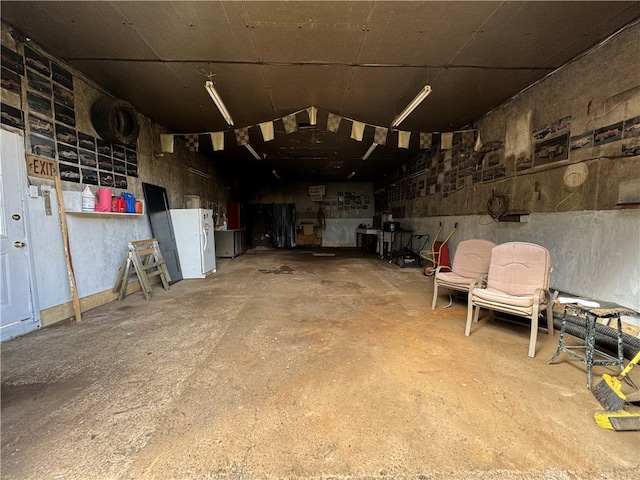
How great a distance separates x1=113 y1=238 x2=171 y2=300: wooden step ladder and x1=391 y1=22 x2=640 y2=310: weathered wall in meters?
6.01

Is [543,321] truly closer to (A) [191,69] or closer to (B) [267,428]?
(B) [267,428]

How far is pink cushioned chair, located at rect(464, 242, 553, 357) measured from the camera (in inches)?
96.5

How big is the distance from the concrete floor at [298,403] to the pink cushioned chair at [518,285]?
0.37 m

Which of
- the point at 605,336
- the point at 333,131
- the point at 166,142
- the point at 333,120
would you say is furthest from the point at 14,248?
the point at 605,336

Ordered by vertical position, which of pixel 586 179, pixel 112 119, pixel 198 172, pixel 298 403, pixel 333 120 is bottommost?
pixel 298 403

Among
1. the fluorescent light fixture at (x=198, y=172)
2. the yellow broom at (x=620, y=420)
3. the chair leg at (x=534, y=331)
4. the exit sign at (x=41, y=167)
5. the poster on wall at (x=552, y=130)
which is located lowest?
the yellow broom at (x=620, y=420)

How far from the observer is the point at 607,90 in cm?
276

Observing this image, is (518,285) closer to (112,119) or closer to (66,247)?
(66,247)

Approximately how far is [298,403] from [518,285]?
2641 millimetres

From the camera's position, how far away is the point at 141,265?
4.24 meters

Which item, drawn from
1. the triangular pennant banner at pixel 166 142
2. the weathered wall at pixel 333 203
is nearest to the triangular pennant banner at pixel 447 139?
the triangular pennant banner at pixel 166 142

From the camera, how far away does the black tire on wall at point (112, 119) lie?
374 centimetres

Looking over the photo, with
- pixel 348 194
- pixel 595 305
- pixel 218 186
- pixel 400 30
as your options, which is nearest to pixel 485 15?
pixel 400 30

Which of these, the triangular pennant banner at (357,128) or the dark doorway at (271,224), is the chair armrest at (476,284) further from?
the dark doorway at (271,224)
